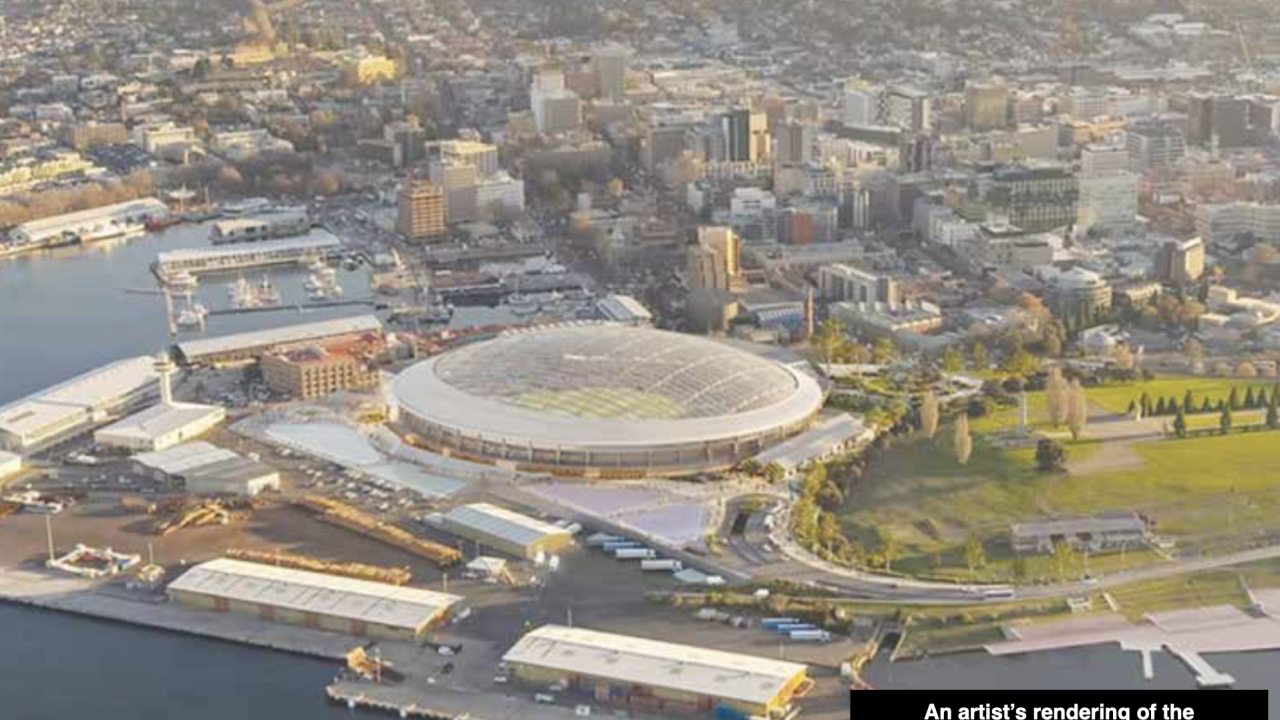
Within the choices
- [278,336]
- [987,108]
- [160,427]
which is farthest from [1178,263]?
[160,427]

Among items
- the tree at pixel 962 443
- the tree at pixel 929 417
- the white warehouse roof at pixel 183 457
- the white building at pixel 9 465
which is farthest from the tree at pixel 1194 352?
the white building at pixel 9 465

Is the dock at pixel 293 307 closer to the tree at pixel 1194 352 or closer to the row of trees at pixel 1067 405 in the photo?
the row of trees at pixel 1067 405

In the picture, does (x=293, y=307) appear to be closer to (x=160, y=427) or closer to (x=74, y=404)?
(x=74, y=404)

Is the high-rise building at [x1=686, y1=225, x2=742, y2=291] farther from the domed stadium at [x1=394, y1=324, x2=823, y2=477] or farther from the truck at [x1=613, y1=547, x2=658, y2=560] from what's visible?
the truck at [x1=613, y1=547, x2=658, y2=560]

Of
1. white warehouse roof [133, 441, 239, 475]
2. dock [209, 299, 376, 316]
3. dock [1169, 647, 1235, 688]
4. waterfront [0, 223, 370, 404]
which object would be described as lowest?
dock [1169, 647, 1235, 688]

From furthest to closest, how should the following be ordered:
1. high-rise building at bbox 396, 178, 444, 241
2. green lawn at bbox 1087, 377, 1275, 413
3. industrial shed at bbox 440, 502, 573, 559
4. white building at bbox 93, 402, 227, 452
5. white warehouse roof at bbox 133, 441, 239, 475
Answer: high-rise building at bbox 396, 178, 444, 241 → green lawn at bbox 1087, 377, 1275, 413 → white building at bbox 93, 402, 227, 452 → white warehouse roof at bbox 133, 441, 239, 475 → industrial shed at bbox 440, 502, 573, 559

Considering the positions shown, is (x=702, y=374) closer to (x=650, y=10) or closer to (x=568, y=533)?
(x=568, y=533)

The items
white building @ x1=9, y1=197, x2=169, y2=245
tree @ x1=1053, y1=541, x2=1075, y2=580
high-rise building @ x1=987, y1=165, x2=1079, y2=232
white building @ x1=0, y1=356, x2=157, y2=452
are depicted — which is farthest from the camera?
white building @ x1=9, y1=197, x2=169, y2=245

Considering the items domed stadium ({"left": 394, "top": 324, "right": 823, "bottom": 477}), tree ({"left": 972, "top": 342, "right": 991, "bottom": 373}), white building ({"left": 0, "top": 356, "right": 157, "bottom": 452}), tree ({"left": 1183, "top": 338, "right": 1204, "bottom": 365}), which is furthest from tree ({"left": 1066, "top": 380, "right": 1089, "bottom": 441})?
white building ({"left": 0, "top": 356, "right": 157, "bottom": 452})
